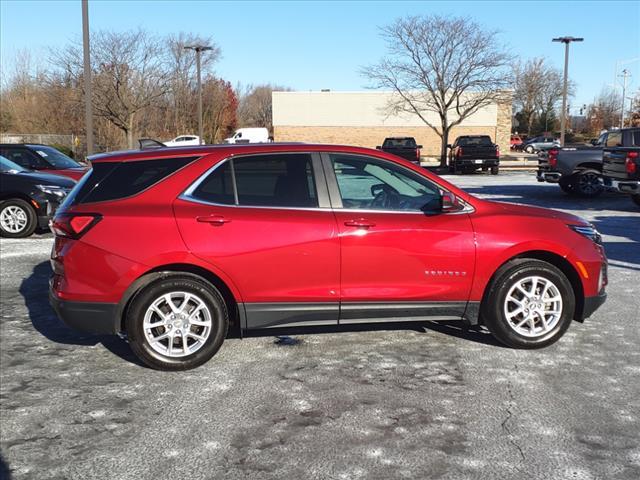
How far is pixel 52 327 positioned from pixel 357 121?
162ft

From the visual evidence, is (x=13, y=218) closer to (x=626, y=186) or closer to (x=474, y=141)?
(x=626, y=186)

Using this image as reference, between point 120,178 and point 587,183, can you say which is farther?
point 587,183

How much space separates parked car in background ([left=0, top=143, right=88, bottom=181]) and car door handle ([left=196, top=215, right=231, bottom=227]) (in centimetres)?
950

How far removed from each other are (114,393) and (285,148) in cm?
221

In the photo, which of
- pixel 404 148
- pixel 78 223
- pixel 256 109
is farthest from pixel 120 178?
pixel 256 109

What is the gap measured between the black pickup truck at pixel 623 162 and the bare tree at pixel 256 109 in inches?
2534

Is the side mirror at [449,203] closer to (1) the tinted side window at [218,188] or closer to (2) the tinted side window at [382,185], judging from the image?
(2) the tinted side window at [382,185]

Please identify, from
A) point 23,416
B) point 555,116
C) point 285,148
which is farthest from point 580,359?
point 555,116

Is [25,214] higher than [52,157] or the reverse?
the reverse

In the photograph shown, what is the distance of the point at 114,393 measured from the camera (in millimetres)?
4164

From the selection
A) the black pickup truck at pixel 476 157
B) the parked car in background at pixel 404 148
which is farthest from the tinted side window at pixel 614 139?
the black pickup truck at pixel 476 157

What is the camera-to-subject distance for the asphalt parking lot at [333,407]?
3215 millimetres

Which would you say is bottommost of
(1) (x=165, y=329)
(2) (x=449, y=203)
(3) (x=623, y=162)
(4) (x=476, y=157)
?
(1) (x=165, y=329)

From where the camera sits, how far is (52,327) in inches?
224
